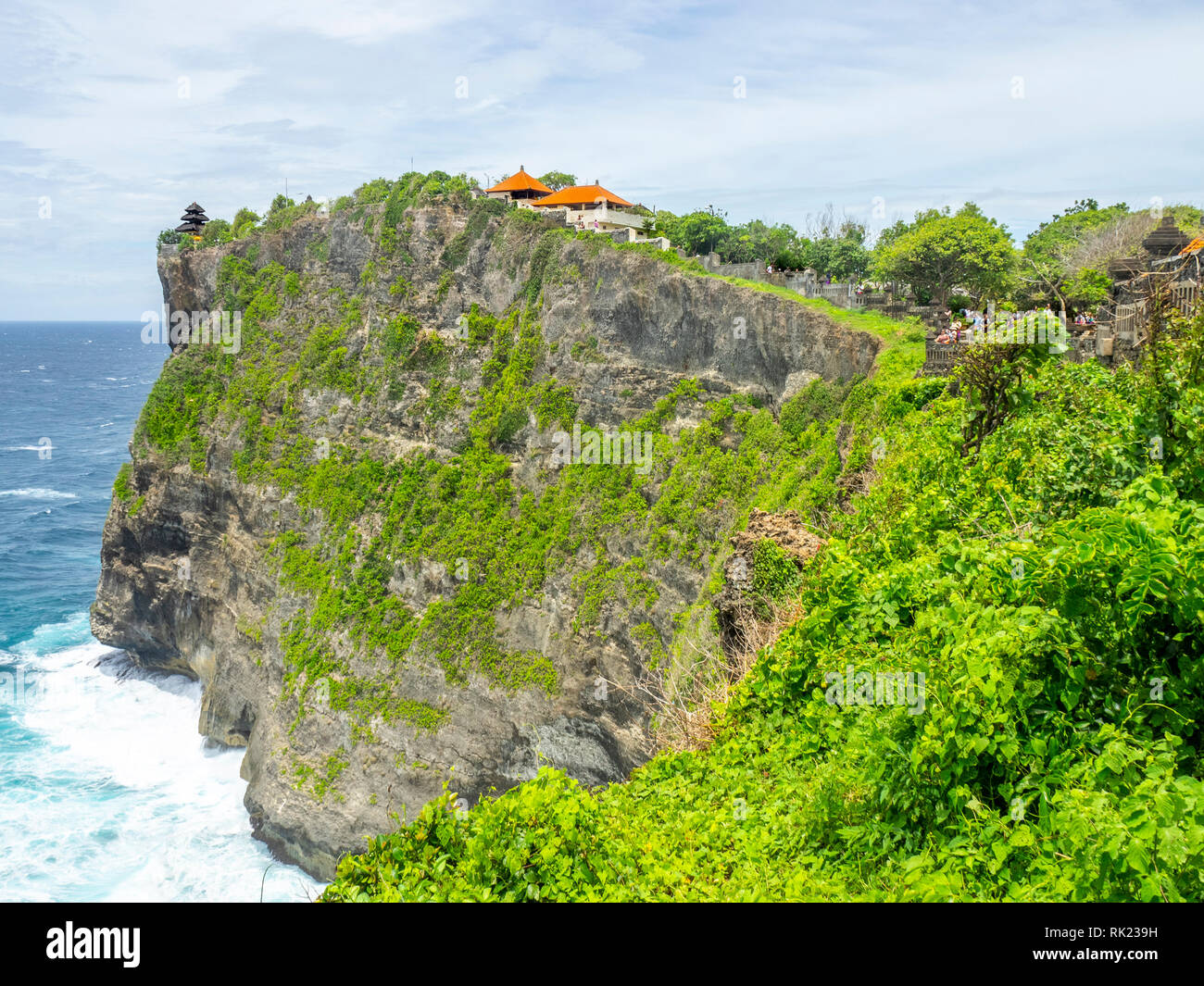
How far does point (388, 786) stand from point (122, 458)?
80.6 m

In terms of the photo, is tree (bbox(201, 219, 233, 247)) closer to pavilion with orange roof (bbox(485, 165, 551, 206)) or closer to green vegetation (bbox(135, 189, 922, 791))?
green vegetation (bbox(135, 189, 922, 791))

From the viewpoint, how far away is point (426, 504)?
49125mm

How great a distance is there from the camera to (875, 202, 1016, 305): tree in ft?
129

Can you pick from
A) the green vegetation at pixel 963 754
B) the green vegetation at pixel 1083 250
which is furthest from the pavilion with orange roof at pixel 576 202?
the green vegetation at pixel 963 754

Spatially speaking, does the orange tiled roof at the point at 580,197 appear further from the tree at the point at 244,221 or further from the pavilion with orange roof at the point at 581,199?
the tree at the point at 244,221

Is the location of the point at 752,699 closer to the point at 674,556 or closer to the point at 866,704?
the point at 866,704

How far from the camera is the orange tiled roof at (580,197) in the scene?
5802 cm

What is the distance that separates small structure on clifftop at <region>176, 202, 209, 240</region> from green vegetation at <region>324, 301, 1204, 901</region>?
67.0 m

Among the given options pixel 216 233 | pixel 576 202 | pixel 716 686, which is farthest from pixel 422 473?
pixel 716 686

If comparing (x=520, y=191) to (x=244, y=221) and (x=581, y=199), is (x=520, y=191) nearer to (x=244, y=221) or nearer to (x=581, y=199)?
(x=581, y=199)

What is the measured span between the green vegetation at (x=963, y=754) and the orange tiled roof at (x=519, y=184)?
52.2 metres

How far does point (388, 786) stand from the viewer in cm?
4272

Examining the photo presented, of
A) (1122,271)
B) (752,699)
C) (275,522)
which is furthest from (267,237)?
(752,699)
